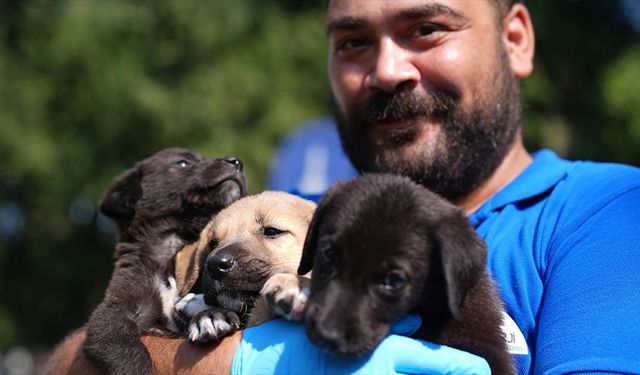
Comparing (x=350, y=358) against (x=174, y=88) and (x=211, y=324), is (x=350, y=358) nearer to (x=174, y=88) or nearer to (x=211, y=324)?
(x=211, y=324)

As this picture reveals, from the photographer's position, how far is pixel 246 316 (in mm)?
4305

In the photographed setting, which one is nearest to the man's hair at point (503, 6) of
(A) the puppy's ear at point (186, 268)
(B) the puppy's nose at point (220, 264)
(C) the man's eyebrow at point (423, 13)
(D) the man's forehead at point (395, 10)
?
(D) the man's forehead at point (395, 10)

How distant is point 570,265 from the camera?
13.3 ft

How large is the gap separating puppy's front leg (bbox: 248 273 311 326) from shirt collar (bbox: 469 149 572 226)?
1430 mm

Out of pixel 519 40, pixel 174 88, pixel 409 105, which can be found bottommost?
pixel 174 88

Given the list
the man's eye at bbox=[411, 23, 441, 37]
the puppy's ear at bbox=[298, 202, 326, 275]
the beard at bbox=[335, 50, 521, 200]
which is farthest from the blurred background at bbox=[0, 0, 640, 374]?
the puppy's ear at bbox=[298, 202, 326, 275]

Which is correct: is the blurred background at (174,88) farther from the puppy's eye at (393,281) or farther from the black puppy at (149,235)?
the puppy's eye at (393,281)

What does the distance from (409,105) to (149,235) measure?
1694 mm

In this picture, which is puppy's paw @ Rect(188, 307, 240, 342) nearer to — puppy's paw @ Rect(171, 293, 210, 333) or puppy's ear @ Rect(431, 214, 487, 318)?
puppy's paw @ Rect(171, 293, 210, 333)

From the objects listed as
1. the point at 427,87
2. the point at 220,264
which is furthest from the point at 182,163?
the point at 427,87

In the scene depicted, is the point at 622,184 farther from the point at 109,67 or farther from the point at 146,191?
the point at 109,67

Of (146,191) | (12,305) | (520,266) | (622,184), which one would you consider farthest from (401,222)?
(12,305)

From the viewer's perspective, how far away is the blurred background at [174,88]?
1602 cm

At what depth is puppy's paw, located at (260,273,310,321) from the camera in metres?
3.74
